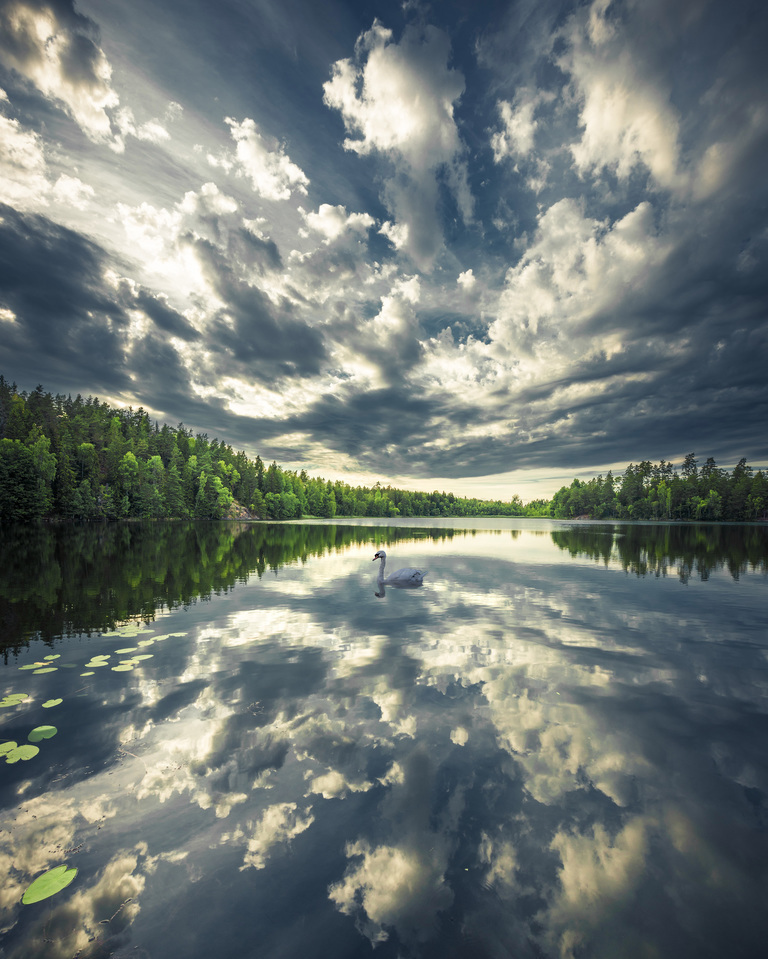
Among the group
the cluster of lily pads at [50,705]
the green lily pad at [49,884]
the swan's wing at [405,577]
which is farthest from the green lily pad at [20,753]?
the swan's wing at [405,577]

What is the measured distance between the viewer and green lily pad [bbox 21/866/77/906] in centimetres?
446

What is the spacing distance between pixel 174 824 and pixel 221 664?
613cm

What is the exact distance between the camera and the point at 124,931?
165 inches

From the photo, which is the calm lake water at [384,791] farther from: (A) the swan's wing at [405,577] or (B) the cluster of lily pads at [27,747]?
(A) the swan's wing at [405,577]

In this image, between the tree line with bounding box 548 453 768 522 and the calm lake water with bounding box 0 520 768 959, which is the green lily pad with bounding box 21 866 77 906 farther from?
the tree line with bounding box 548 453 768 522

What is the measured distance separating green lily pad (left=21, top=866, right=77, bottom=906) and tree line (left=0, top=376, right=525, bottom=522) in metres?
101

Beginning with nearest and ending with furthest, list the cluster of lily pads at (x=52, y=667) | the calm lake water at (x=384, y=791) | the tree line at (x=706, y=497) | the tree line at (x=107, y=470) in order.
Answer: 1. the calm lake water at (x=384, y=791)
2. the cluster of lily pads at (x=52, y=667)
3. the tree line at (x=107, y=470)
4. the tree line at (x=706, y=497)

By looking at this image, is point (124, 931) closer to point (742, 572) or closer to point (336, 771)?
point (336, 771)

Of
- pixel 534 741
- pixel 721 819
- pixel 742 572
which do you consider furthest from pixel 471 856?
pixel 742 572

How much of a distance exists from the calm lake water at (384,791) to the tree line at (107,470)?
89.2 metres

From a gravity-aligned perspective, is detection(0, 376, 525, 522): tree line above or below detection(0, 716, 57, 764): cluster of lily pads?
above

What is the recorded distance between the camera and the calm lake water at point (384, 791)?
172 inches

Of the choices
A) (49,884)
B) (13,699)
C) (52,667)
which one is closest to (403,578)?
(52,667)

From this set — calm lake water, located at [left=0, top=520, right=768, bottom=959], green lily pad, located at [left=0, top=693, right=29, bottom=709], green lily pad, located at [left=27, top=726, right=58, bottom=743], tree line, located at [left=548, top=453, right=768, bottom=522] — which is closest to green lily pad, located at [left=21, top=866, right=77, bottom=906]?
calm lake water, located at [left=0, top=520, right=768, bottom=959]
